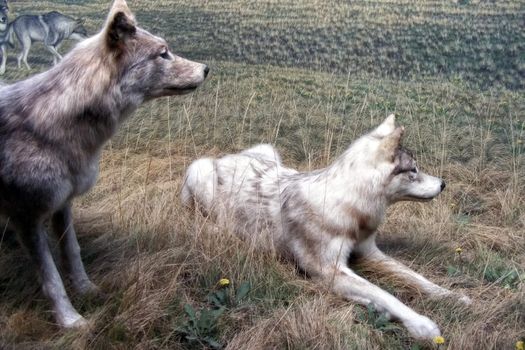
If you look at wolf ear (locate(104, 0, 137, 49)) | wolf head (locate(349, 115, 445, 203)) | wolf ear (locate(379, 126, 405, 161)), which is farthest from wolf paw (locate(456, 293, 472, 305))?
wolf ear (locate(104, 0, 137, 49))

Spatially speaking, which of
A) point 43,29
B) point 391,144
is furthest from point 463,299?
point 43,29

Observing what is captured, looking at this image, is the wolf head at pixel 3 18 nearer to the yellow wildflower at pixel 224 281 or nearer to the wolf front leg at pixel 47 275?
the wolf front leg at pixel 47 275

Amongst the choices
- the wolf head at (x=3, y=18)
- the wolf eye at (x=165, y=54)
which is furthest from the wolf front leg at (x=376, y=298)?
the wolf head at (x=3, y=18)

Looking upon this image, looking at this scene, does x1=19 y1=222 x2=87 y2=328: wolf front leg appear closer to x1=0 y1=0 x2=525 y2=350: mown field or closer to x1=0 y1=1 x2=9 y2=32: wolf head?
x1=0 y1=0 x2=525 y2=350: mown field

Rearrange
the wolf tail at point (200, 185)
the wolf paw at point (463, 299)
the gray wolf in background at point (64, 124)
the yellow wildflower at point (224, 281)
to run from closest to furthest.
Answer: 1. the gray wolf in background at point (64, 124)
2. the yellow wildflower at point (224, 281)
3. the wolf paw at point (463, 299)
4. the wolf tail at point (200, 185)

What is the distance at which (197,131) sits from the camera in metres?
7.51

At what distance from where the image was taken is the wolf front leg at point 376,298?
4312 millimetres

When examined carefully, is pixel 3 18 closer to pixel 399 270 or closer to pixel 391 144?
pixel 391 144

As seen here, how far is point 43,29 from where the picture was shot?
7285 mm

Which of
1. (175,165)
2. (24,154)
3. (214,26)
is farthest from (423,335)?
(214,26)

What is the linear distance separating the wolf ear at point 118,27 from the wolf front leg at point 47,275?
1198 mm

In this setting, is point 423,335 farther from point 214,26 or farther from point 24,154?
point 214,26

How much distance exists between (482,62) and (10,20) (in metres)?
5.13

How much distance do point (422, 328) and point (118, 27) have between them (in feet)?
8.75
